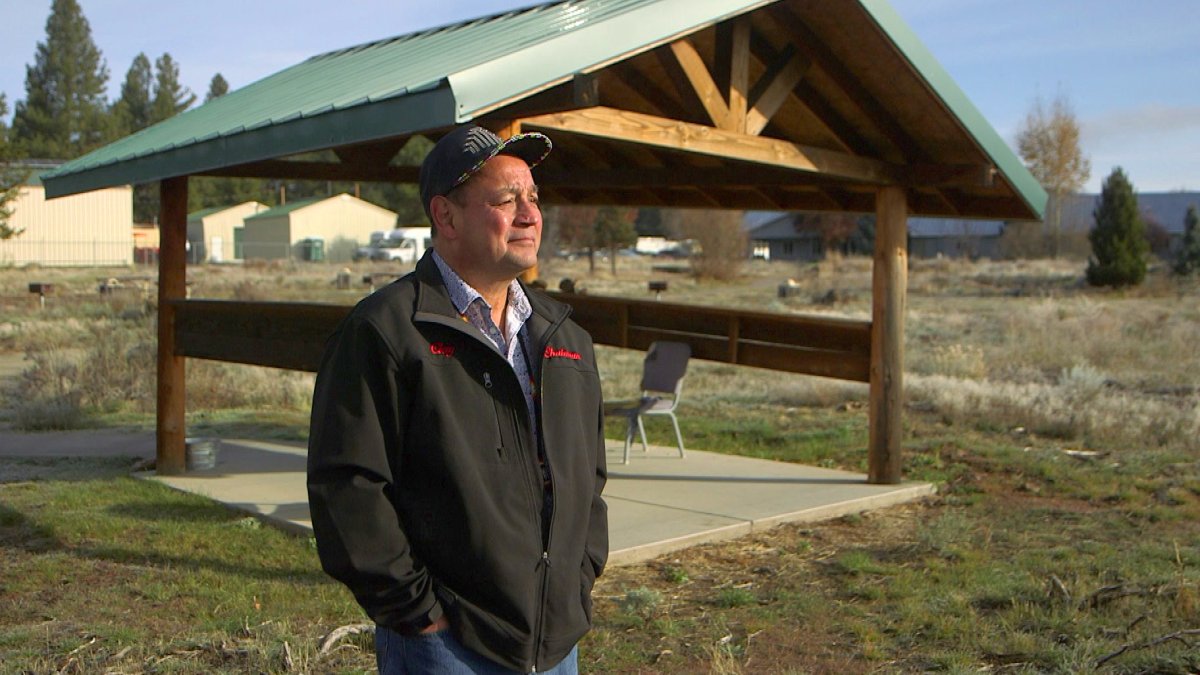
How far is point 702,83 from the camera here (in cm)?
777

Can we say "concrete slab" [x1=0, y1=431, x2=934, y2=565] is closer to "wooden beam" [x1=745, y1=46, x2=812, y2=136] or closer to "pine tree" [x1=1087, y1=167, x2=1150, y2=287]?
"wooden beam" [x1=745, y1=46, x2=812, y2=136]

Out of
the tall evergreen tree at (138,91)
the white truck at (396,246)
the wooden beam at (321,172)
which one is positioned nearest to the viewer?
the wooden beam at (321,172)

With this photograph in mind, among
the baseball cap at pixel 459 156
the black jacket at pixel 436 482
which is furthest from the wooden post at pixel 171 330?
the black jacket at pixel 436 482

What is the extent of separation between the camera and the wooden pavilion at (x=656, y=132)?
20.6 feet

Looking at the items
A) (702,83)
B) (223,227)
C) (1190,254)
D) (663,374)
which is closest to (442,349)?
(702,83)

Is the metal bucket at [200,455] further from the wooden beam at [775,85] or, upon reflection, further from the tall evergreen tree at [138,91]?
the tall evergreen tree at [138,91]

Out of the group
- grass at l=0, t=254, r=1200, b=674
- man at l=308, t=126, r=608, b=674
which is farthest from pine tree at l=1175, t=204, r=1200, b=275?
man at l=308, t=126, r=608, b=674

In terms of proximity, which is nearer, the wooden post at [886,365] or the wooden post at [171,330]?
the wooden post at [886,365]

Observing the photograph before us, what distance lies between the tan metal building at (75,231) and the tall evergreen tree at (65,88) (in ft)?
65.1

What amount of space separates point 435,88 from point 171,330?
15.8 ft

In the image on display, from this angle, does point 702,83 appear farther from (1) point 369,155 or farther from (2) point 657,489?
(1) point 369,155

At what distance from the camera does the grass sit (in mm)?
5344

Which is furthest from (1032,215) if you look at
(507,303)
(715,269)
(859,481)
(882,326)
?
(715,269)

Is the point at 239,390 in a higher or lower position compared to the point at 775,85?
lower
